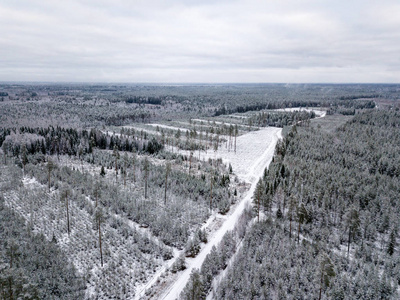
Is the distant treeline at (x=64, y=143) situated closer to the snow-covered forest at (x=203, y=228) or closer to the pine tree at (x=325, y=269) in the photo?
the snow-covered forest at (x=203, y=228)

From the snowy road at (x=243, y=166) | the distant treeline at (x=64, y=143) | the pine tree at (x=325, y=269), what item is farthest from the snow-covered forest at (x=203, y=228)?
the distant treeline at (x=64, y=143)

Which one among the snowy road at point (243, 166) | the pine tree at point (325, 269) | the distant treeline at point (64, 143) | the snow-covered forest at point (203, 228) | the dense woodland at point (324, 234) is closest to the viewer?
the pine tree at point (325, 269)

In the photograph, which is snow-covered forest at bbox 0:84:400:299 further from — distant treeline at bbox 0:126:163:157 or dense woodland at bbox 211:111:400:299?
distant treeline at bbox 0:126:163:157

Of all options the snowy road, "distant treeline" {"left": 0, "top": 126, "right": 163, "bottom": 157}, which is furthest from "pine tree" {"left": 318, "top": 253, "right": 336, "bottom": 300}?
"distant treeline" {"left": 0, "top": 126, "right": 163, "bottom": 157}

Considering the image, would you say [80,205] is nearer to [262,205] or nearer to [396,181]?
[262,205]

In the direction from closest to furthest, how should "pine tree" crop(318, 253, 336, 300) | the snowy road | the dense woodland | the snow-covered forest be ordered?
"pine tree" crop(318, 253, 336, 300) < the dense woodland < the snow-covered forest < the snowy road

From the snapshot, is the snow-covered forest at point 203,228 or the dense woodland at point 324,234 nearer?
the dense woodland at point 324,234

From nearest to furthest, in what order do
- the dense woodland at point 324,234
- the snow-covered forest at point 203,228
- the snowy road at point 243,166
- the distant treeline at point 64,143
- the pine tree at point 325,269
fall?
the pine tree at point 325,269 → the dense woodland at point 324,234 → the snow-covered forest at point 203,228 → the snowy road at point 243,166 → the distant treeline at point 64,143

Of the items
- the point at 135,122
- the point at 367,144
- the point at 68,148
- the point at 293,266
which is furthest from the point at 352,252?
the point at 135,122

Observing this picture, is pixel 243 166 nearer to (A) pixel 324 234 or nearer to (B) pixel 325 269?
(A) pixel 324 234
